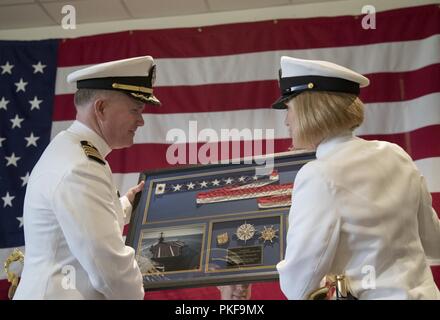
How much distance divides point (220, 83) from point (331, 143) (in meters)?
2.04

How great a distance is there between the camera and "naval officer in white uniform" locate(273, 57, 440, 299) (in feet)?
4.53

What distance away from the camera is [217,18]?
3.74 metres

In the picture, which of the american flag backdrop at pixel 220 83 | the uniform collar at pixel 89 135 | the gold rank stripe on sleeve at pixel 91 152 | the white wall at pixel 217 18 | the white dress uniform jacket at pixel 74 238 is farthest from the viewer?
the white wall at pixel 217 18

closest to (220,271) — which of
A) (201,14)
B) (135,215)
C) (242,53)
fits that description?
(135,215)

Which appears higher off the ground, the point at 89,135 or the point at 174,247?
the point at 89,135

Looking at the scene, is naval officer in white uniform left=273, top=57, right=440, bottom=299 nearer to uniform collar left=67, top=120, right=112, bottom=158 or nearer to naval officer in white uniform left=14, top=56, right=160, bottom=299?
naval officer in white uniform left=14, top=56, right=160, bottom=299

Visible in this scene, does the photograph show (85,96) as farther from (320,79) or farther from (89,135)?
(320,79)

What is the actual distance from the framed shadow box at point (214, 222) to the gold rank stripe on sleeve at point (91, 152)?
2.04 ft

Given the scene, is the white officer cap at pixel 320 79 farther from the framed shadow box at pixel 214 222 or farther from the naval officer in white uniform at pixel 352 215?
the framed shadow box at pixel 214 222

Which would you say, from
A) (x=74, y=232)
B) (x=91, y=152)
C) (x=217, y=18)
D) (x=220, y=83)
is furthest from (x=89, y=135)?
(x=217, y=18)

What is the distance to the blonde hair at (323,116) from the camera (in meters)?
1.54

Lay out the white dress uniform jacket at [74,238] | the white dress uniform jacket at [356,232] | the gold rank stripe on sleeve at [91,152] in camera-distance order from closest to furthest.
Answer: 1. the white dress uniform jacket at [356,232]
2. the white dress uniform jacket at [74,238]
3. the gold rank stripe on sleeve at [91,152]

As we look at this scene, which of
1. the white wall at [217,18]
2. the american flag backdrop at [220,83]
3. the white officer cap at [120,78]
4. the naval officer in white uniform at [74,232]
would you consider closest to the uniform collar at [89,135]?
the naval officer in white uniform at [74,232]
